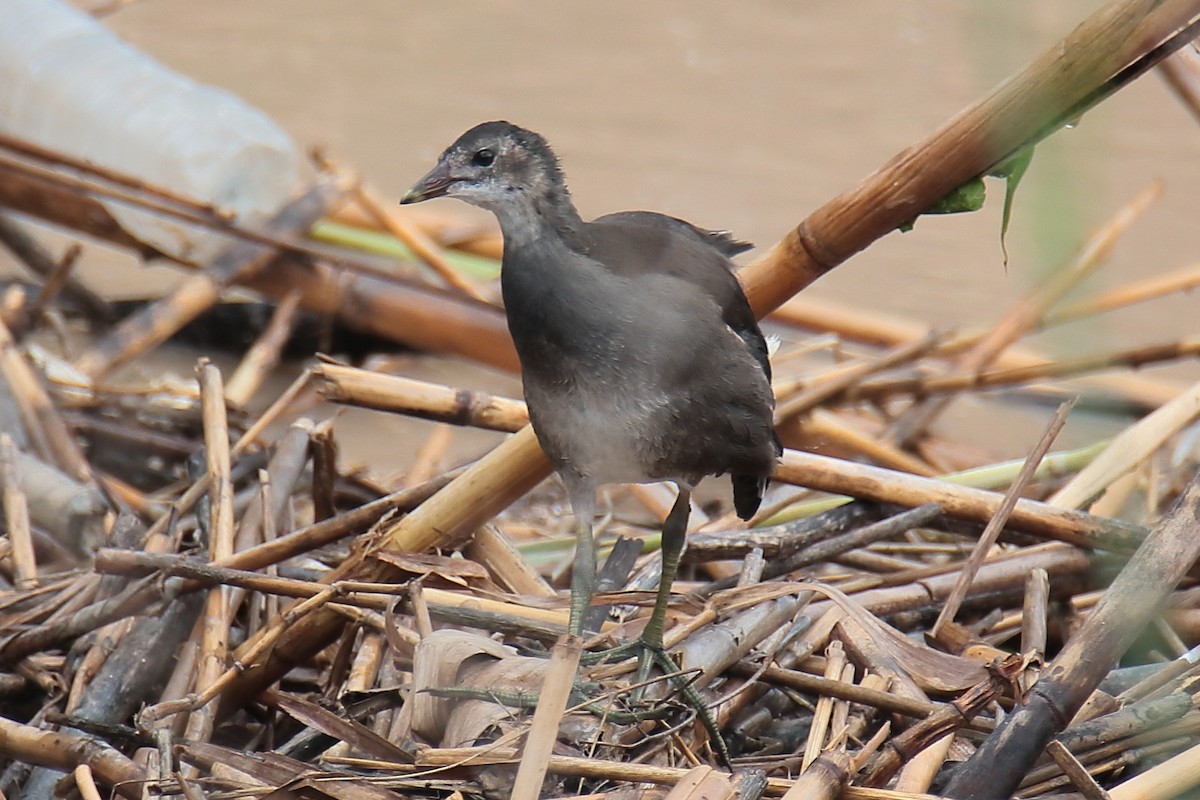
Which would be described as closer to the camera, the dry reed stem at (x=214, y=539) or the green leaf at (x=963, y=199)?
the green leaf at (x=963, y=199)

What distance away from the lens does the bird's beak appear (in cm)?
203

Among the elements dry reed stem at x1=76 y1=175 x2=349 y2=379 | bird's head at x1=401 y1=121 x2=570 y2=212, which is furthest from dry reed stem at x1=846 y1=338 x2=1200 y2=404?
dry reed stem at x1=76 y1=175 x2=349 y2=379

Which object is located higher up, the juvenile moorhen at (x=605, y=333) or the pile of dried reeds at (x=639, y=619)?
the juvenile moorhen at (x=605, y=333)

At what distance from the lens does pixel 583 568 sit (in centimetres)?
220

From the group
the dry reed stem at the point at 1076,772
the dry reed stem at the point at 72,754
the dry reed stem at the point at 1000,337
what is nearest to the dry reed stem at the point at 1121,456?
the dry reed stem at the point at 1076,772

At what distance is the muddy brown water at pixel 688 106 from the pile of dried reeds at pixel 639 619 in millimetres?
1650

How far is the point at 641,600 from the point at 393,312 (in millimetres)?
2474

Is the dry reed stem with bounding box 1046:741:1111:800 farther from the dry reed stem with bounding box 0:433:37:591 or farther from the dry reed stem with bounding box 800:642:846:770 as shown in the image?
the dry reed stem with bounding box 0:433:37:591

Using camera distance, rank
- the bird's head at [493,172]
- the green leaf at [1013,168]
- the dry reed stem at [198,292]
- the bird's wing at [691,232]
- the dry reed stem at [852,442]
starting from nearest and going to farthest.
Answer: the green leaf at [1013,168] < the bird's head at [493,172] < the bird's wing at [691,232] < the dry reed stem at [852,442] < the dry reed stem at [198,292]

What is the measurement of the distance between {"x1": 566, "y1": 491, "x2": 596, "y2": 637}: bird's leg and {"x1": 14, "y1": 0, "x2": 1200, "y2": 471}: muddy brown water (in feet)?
7.13

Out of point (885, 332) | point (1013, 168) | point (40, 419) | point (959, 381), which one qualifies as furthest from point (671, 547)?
point (885, 332)

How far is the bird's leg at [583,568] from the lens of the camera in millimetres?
2145

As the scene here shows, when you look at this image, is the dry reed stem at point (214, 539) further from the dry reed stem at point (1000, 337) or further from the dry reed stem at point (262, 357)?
the dry reed stem at point (1000, 337)

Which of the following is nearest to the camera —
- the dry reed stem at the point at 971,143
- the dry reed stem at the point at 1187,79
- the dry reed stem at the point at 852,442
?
the dry reed stem at the point at 971,143
